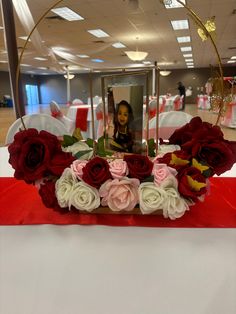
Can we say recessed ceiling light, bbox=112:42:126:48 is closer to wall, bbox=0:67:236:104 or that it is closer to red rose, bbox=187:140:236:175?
wall, bbox=0:67:236:104

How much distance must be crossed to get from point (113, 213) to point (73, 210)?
101mm

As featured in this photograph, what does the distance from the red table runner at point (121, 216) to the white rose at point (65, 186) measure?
0.22 feet

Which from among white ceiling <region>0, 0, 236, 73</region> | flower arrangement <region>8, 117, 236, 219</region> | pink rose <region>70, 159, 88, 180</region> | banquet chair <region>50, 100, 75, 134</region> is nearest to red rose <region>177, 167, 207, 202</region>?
flower arrangement <region>8, 117, 236, 219</region>

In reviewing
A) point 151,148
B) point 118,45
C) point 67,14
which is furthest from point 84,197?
point 118,45

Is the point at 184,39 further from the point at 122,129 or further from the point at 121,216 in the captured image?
the point at 121,216

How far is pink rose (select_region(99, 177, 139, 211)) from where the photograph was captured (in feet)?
2.03

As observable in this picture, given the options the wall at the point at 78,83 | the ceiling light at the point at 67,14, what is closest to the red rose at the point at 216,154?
the ceiling light at the point at 67,14

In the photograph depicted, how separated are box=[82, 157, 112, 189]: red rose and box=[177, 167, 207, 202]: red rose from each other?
16cm

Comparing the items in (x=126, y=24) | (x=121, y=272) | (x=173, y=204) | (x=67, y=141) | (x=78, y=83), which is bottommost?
(x=121, y=272)

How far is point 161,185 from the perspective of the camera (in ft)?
2.05

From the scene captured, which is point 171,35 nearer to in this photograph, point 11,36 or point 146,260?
point 11,36

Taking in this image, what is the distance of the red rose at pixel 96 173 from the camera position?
62 cm

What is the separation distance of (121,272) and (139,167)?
0.77 ft

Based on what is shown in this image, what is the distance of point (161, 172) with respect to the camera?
64cm
